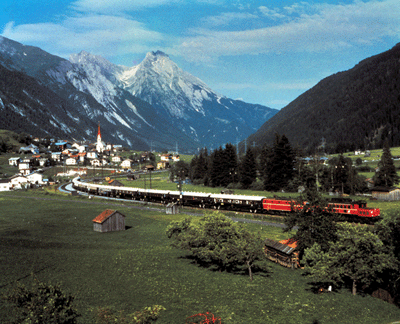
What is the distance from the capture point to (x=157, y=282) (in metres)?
40.3

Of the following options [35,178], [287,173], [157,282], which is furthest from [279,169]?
[35,178]

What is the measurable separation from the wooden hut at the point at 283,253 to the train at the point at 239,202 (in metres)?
5.08

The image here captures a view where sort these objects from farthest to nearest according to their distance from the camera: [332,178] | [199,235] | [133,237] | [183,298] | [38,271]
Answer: [332,178] → [133,237] → [199,235] → [38,271] → [183,298]

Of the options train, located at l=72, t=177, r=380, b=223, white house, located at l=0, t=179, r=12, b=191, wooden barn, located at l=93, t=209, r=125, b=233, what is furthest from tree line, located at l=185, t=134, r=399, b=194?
white house, located at l=0, t=179, r=12, b=191

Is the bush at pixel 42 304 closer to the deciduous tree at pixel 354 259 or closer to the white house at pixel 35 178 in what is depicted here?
the deciduous tree at pixel 354 259

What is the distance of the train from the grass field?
1305 cm

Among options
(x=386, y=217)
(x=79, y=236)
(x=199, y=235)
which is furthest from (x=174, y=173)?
(x=386, y=217)

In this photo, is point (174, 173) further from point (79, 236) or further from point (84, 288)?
point (84, 288)

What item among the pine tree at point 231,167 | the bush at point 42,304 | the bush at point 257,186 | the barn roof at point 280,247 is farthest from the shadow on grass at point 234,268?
the pine tree at point 231,167

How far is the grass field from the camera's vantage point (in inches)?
→ 1299

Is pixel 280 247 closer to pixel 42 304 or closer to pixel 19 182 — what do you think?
pixel 42 304

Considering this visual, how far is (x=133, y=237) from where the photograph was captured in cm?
6366

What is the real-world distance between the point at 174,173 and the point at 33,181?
68.5 meters

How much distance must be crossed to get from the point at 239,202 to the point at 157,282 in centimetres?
5386
